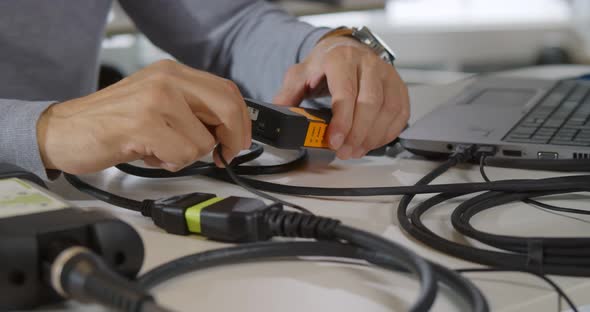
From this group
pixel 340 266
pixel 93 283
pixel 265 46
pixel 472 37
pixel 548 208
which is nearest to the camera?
pixel 93 283

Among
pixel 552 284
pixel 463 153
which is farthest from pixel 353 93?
pixel 552 284

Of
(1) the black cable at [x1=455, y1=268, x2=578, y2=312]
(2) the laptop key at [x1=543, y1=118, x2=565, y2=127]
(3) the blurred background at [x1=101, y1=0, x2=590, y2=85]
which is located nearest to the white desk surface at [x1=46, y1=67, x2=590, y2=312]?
(1) the black cable at [x1=455, y1=268, x2=578, y2=312]

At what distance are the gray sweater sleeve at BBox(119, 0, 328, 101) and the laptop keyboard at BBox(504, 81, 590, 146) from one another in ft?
1.11

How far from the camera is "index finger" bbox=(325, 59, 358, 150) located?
2.20 feet

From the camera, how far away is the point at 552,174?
0.66m

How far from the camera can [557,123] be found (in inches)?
29.9

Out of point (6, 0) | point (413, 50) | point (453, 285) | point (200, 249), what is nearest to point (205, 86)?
point (200, 249)

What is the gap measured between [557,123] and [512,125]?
5cm

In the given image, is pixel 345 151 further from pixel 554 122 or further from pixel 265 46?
pixel 265 46

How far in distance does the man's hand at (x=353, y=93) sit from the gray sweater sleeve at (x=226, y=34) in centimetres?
19

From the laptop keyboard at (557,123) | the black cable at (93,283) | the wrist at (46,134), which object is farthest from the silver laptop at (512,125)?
the black cable at (93,283)

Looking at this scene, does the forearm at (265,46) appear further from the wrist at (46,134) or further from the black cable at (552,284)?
the black cable at (552,284)

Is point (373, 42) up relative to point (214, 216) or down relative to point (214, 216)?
up

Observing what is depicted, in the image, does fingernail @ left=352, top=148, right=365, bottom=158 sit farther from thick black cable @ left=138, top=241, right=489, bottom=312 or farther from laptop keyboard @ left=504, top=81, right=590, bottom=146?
thick black cable @ left=138, top=241, right=489, bottom=312
